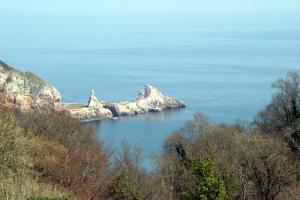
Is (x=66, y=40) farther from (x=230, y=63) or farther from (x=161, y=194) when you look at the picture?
(x=161, y=194)

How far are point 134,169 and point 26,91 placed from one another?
34.2 metres

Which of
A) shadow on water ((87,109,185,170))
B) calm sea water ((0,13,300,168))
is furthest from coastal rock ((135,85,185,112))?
calm sea water ((0,13,300,168))

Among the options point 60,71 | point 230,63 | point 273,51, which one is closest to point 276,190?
point 60,71

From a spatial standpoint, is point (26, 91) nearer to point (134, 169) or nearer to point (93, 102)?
point (93, 102)

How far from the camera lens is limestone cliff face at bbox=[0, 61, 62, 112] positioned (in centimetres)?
4603

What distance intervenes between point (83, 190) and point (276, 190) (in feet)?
20.9

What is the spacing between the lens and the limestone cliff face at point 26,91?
4603 cm

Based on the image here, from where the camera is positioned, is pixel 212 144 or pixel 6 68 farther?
pixel 6 68

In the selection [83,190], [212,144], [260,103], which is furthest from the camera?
[260,103]

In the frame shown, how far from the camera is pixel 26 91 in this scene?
51781mm

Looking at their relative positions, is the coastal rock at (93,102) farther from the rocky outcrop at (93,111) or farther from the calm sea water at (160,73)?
the calm sea water at (160,73)

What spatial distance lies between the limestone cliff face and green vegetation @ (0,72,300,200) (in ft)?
70.1

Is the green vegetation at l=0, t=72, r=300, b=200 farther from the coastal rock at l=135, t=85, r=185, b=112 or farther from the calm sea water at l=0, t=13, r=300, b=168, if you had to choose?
the coastal rock at l=135, t=85, r=185, b=112

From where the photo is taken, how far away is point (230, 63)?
102 m
